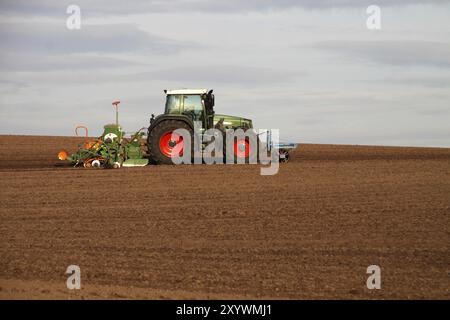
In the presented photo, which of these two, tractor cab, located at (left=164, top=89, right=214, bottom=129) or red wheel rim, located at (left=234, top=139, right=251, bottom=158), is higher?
tractor cab, located at (left=164, top=89, right=214, bottom=129)

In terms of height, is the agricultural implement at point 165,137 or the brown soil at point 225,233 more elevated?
the agricultural implement at point 165,137

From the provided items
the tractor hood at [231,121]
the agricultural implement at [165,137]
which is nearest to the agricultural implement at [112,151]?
the agricultural implement at [165,137]

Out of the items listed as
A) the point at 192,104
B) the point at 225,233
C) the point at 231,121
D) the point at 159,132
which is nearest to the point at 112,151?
the point at 159,132

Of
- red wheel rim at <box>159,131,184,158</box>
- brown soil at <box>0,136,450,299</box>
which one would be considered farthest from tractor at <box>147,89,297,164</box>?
brown soil at <box>0,136,450,299</box>

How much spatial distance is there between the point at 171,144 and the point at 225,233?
827 cm

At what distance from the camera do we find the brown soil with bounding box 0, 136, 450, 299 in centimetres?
806

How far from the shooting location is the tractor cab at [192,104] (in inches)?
734

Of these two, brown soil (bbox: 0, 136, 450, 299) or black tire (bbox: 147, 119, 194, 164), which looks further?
black tire (bbox: 147, 119, 194, 164)

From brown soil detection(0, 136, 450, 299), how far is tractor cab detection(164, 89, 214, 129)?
1.61 meters

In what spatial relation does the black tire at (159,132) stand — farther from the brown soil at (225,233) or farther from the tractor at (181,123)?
the brown soil at (225,233)

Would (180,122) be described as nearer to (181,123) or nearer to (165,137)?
(181,123)

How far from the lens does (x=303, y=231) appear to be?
34.8ft

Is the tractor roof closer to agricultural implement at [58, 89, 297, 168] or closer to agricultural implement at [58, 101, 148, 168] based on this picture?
agricultural implement at [58, 89, 297, 168]

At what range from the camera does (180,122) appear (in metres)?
18.4
